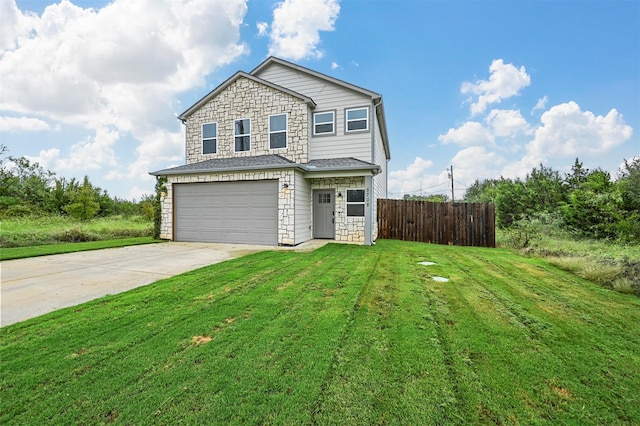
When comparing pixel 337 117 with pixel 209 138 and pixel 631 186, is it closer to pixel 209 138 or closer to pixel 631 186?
pixel 209 138

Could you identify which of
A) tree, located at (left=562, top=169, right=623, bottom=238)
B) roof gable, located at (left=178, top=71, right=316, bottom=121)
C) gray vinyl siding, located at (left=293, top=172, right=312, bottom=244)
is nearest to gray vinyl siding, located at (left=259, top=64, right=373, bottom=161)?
roof gable, located at (left=178, top=71, right=316, bottom=121)

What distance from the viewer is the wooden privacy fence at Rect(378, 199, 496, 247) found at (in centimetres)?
1108

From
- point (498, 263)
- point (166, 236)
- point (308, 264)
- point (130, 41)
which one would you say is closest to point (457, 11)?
point (498, 263)

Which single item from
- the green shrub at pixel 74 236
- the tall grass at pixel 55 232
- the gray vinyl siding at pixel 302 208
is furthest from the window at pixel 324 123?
the green shrub at pixel 74 236

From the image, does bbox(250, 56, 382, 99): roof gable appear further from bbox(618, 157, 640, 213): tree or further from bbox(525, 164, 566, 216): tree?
bbox(525, 164, 566, 216): tree

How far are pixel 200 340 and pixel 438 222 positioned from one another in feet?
35.7

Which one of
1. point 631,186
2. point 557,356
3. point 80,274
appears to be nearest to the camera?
point 557,356

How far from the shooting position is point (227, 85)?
494 inches

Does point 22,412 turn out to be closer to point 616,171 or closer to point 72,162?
point 616,171

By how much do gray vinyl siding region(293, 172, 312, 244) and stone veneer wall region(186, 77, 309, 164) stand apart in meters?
1.50

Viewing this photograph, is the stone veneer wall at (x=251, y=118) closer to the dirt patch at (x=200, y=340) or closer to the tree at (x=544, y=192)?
the dirt patch at (x=200, y=340)

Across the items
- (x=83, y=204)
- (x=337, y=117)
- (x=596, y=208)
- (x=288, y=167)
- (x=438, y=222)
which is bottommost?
(x=438, y=222)

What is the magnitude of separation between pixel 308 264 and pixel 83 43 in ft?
38.8

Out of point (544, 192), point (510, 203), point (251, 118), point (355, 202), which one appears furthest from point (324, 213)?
point (544, 192)
